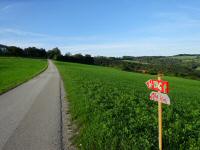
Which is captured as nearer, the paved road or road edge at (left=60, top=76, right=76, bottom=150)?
road edge at (left=60, top=76, right=76, bottom=150)

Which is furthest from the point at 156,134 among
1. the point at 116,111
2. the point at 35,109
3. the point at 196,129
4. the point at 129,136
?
the point at 35,109

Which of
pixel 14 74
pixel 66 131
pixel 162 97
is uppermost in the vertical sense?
pixel 162 97

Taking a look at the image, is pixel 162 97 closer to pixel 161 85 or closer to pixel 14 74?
pixel 161 85

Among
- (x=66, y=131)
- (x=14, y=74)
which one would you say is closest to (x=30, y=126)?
(x=66, y=131)

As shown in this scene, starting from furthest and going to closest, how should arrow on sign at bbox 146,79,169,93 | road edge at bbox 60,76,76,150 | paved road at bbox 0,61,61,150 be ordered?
paved road at bbox 0,61,61,150
road edge at bbox 60,76,76,150
arrow on sign at bbox 146,79,169,93

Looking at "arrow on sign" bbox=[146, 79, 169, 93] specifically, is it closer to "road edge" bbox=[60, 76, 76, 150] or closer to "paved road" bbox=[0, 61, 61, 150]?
"road edge" bbox=[60, 76, 76, 150]

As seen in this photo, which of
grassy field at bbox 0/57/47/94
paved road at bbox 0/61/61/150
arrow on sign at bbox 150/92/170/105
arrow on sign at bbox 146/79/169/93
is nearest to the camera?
arrow on sign at bbox 146/79/169/93

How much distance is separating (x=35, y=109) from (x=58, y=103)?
5.99 feet

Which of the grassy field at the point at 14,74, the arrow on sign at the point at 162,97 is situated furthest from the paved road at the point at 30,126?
the grassy field at the point at 14,74

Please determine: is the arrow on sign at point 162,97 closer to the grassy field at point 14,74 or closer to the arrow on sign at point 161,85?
the arrow on sign at point 161,85

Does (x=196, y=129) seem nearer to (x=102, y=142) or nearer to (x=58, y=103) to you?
(x=102, y=142)

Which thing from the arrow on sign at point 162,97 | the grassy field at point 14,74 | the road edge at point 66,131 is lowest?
the grassy field at point 14,74

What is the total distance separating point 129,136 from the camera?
263 inches

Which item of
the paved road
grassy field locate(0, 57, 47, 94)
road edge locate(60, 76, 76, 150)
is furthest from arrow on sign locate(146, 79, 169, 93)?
grassy field locate(0, 57, 47, 94)
